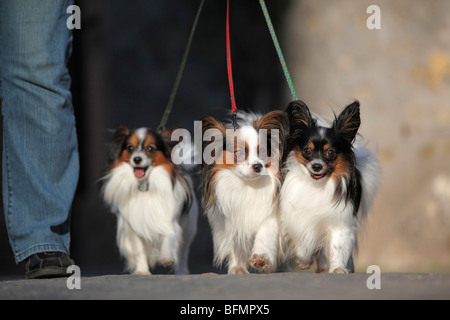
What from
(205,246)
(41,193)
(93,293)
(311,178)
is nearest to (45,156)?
(41,193)

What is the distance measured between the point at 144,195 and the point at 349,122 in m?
1.35

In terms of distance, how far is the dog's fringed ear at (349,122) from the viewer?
3.88 m

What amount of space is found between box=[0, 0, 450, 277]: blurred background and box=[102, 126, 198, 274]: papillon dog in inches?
38.3

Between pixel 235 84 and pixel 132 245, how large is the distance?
2471 millimetres

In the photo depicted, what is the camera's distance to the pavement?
8.47 feet

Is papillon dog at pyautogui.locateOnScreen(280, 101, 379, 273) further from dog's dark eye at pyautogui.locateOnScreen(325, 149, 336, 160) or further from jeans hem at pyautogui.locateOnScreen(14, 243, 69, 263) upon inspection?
jeans hem at pyautogui.locateOnScreen(14, 243, 69, 263)

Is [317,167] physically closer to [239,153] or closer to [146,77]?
[239,153]

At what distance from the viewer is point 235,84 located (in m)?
6.59

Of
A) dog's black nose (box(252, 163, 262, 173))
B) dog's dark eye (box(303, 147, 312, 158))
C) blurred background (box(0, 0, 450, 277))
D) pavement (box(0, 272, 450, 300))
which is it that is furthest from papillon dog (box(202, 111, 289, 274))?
blurred background (box(0, 0, 450, 277))

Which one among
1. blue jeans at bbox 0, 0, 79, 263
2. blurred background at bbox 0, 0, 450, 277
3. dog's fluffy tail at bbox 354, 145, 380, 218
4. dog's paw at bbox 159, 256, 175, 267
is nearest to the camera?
blue jeans at bbox 0, 0, 79, 263

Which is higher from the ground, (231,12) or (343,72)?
(231,12)

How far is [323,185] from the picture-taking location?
12.8ft

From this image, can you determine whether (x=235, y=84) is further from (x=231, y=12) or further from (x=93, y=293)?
(x=93, y=293)

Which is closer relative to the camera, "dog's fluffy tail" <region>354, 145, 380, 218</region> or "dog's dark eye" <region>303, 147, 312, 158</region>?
"dog's dark eye" <region>303, 147, 312, 158</region>
